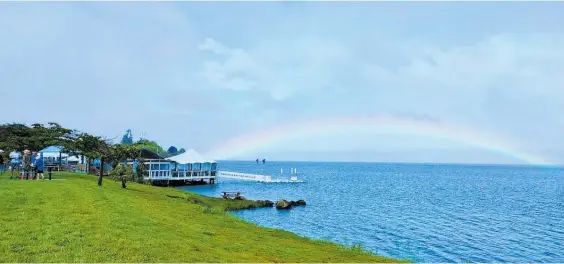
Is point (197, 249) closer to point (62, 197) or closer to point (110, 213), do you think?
point (110, 213)

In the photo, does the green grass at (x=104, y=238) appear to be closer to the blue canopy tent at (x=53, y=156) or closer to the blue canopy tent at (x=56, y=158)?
the blue canopy tent at (x=56, y=158)

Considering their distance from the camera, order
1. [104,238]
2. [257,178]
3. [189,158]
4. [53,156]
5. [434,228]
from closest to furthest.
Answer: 1. [104,238]
2. [434,228]
3. [53,156]
4. [189,158]
5. [257,178]

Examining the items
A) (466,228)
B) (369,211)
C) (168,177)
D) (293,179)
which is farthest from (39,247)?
(293,179)

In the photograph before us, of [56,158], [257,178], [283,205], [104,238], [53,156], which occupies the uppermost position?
[53,156]

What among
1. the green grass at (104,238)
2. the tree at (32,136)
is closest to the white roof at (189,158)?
the tree at (32,136)

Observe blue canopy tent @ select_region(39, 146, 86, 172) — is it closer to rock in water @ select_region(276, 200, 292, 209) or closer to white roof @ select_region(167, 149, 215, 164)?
white roof @ select_region(167, 149, 215, 164)

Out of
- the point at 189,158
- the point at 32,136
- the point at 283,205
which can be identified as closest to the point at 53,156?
the point at 32,136

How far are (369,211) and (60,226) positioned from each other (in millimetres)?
35498

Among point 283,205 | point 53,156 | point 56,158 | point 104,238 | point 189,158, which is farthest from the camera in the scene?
point 189,158

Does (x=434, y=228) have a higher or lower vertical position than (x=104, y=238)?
lower

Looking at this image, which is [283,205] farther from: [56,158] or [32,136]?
[56,158]

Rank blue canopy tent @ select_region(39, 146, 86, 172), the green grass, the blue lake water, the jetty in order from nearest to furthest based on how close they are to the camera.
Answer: the green grass, the blue lake water, blue canopy tent @ select_region(39, 146, 86, 172), the jetty

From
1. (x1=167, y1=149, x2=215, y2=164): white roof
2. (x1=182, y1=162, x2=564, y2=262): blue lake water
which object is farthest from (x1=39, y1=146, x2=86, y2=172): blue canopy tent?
(x1=182, y1=162, x2=564, y2=262): blue lake water

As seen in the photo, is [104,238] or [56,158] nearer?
[104,238]
